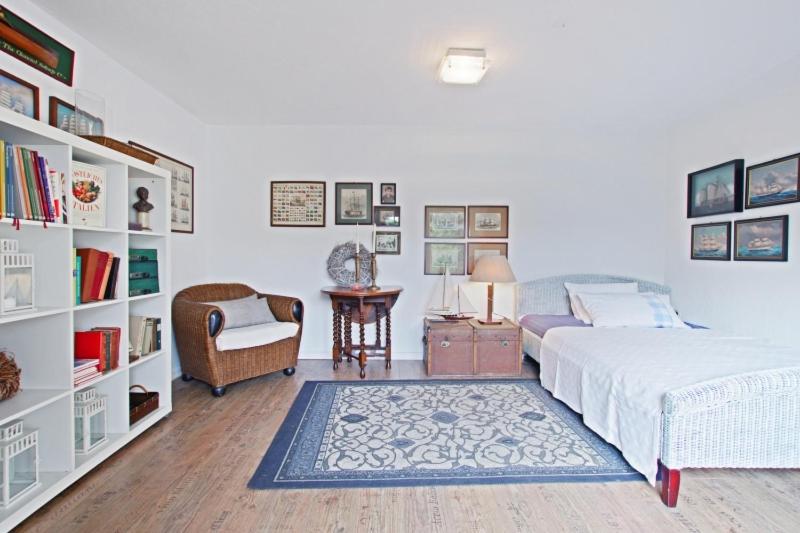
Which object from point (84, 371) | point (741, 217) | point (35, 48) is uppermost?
point (35, 48)

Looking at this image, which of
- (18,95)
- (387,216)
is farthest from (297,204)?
(18,95)

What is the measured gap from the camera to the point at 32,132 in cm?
163

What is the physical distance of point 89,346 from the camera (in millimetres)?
2049

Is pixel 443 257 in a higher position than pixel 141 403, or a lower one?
higher

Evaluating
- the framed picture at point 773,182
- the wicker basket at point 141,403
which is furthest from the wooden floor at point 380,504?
the framed picture at point 773,182

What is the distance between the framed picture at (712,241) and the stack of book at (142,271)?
446 cm

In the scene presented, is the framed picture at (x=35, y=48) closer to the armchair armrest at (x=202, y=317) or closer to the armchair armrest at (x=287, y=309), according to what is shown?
the armchair armrest at (x=202, y=317)

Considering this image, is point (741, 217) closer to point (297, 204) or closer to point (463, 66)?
point (463, 66)

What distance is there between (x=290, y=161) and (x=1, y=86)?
233 centimetres

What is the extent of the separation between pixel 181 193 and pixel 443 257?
8.35 feet

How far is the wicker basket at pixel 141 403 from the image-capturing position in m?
2.36

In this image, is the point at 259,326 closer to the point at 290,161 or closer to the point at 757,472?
the point at 290,161

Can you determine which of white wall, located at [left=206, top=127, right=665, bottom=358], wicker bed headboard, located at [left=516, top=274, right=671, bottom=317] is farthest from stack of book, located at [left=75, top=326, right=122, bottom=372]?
wicker bed headboard, located at [left=516, top=274, right=671, bottom=317]

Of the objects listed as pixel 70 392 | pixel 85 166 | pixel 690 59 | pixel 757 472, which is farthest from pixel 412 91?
pixel 757 472
